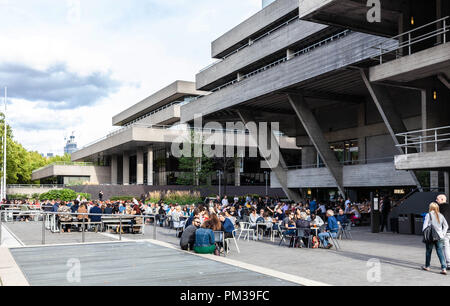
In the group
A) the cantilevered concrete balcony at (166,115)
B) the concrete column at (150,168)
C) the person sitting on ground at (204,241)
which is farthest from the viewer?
the cantilevered concrete balcony at (166,115)

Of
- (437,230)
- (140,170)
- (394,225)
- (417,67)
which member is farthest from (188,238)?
(140,170)

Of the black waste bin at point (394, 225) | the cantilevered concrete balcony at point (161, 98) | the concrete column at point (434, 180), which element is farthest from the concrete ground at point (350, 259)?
the cantilevered concrete balcony at point (161, 98)

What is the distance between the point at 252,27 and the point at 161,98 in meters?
26.7

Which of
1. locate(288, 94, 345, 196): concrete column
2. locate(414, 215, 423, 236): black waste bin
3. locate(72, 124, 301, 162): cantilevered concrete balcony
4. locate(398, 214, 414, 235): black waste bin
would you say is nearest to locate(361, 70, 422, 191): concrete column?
locate(398, 214, 414, 235): black waste bin

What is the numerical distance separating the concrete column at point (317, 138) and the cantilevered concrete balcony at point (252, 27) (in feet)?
27.8

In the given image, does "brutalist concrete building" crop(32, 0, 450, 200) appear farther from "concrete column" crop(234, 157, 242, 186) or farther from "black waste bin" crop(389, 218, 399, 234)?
"concrete column" crop(234, 157, 242, 186)

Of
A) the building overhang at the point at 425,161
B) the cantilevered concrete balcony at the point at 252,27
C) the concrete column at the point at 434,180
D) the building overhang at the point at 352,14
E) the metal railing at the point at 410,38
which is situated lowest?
the concrete column at the point at 434,180

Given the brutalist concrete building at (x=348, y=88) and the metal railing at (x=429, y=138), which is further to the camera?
the brutalist concrete building at (x=348, y=88)

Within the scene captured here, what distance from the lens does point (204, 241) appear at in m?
12.5

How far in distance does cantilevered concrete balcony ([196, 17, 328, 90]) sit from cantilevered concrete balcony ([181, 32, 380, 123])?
1911 millimetres

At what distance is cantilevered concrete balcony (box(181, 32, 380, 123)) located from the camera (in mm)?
23141

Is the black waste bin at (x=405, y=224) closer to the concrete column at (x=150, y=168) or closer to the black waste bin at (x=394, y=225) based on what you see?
the black waste bin at (x=394, y=225)

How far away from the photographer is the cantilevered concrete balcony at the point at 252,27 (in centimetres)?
3509
